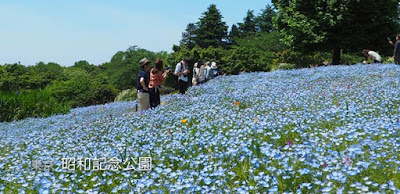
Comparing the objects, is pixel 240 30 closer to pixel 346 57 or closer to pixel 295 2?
pixel 346 57

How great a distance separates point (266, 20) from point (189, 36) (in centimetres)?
1757

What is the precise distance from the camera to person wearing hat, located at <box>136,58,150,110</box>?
11.1 meters

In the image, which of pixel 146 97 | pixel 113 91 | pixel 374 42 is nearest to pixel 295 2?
pixel 374 42

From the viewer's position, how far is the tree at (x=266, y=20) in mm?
73312

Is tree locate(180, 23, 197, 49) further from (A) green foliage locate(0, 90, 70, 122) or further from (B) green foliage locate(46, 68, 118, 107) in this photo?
(A) green foliage locate(0, 90, 70, 122)

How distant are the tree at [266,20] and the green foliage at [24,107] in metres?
57.8

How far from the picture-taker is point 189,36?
63.6 metres

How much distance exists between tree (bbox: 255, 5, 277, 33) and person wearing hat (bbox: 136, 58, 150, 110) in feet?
208

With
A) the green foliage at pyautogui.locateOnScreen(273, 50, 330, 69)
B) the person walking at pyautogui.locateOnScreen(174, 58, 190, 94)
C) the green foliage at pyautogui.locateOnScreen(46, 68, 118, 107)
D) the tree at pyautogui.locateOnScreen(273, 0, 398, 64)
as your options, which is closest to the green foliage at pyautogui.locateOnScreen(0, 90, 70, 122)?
the person walking at pyautogui.locateOnScreen(174, 58, 190, 94)

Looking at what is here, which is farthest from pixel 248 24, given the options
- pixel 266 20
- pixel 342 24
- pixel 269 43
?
pixel 342 24

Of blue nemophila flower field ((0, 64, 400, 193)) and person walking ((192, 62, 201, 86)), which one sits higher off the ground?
person walking ((192, 62, 201, 86))

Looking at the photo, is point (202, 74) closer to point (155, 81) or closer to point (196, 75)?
point (196, 75)

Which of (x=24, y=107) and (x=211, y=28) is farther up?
(x=211, y=28)

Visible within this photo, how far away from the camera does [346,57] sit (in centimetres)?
4334
